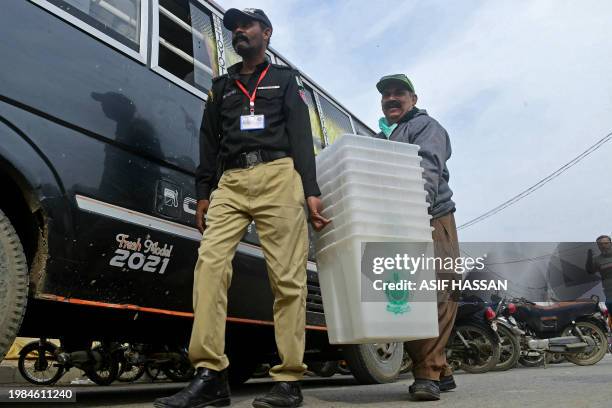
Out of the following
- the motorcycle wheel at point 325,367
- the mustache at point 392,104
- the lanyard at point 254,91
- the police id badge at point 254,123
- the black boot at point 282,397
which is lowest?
the motorcycle wheel at point 325,367

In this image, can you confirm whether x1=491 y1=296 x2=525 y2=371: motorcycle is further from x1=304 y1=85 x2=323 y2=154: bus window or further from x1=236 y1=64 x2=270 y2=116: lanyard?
x1=236 y1=64 x2=270 y2=116: lanyard

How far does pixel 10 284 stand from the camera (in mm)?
1959

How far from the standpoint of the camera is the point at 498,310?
8258 millimetres

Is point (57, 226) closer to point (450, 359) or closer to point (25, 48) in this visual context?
point (25, 48)

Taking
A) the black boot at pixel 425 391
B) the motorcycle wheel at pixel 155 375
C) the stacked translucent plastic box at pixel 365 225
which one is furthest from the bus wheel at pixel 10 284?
the motorcycle wheel at pixel 155 375

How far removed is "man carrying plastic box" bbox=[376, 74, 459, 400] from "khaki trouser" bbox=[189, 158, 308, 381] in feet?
2.58

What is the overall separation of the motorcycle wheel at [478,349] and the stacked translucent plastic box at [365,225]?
514 cm

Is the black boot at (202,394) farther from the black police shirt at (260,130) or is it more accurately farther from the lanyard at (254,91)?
the lanyard at (254,91)

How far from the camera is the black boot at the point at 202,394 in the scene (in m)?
2.10

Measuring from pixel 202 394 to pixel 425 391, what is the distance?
1.11 metres

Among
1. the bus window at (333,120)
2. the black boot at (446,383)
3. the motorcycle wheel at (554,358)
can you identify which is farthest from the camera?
the motorcycle wheel at (554,358)

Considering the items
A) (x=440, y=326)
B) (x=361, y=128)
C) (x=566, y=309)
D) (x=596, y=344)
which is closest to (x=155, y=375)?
(x=361, y=128)

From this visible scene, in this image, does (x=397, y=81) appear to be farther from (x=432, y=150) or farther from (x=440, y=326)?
(x=440, y=326)

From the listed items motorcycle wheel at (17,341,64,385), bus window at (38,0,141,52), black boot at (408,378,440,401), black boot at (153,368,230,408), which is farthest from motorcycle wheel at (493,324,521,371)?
bus window at (38,0,141,52)
